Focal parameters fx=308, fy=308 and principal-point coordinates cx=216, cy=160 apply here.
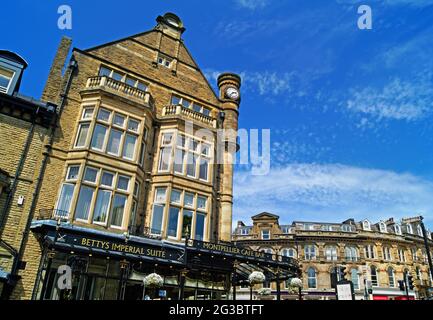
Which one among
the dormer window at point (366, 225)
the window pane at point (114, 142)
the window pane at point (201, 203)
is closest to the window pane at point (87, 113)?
the window pane at point (114, 142)

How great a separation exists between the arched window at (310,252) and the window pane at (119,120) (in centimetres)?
4122

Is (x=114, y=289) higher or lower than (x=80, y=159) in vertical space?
lower

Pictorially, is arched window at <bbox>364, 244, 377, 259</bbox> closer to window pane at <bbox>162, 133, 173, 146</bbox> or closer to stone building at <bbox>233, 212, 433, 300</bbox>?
stone building at <bbox>233, 212, 433, 300</bbox>

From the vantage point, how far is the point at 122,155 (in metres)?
18.7

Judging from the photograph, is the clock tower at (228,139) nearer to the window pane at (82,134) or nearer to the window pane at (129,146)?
the window pane at (129,146)

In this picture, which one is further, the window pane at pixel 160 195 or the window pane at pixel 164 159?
the window pane at pixel 164 159

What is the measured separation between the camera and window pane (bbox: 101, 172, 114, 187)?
17.5 meters

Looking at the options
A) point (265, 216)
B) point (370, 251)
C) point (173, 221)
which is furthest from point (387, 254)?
point (173, 221)

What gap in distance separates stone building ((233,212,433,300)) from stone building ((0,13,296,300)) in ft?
103

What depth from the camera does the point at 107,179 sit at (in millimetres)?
17719

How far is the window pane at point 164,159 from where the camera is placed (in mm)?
20500
